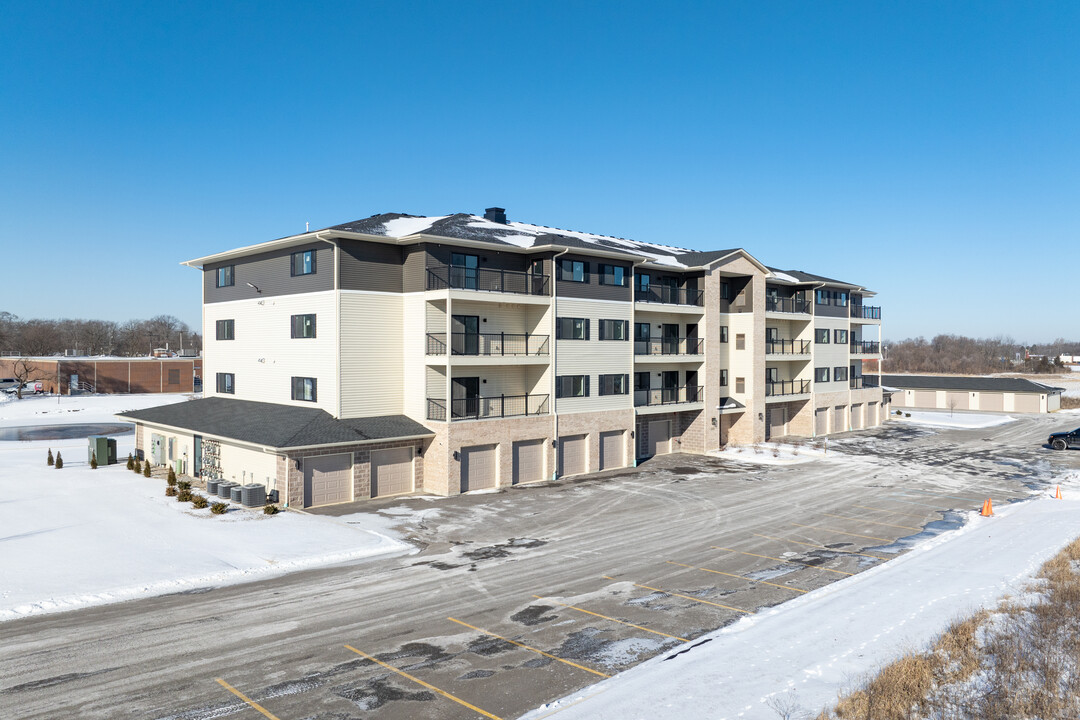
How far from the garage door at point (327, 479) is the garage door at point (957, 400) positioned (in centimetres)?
7136

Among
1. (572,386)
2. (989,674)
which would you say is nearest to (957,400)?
(572,386)

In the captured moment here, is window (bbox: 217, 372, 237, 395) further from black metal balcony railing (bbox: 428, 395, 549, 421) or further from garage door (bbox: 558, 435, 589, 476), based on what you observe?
garage door (bbox: 558, 435, 589, 476)

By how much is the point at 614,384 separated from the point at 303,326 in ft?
53.5

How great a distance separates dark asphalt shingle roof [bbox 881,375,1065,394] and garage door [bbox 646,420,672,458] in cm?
4820

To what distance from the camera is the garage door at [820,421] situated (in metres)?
53.6

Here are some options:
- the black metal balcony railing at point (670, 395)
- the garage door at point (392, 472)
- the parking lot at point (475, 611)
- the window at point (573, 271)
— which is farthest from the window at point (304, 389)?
the black metal balcony railing at point (670, 395)

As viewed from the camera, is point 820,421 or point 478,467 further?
point 820,421

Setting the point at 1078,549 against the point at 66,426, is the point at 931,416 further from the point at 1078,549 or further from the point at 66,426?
the point at 66,426

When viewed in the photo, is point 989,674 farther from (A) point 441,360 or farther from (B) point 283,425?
(B) point 283,425

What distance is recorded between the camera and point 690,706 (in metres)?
11.0

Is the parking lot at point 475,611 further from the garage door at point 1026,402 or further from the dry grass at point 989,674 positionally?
the garage door at point 1026,402

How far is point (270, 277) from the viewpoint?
34469 mm

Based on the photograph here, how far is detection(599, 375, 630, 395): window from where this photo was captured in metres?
37.3

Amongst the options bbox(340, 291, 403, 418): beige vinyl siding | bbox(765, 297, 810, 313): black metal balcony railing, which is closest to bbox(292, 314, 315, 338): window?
bbox(340, 291, 403, 418): beige vinyl siding
